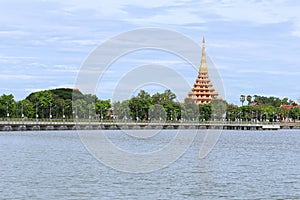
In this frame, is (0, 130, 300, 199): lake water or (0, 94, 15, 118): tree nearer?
(0, 130, 300, 199): lake water

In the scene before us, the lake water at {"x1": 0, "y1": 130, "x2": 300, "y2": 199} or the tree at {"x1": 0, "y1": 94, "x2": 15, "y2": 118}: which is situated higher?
the tree at {"x1": 0, "y1": 94, "x2": 15, "y2": 118}

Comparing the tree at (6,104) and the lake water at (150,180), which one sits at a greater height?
the tree at (6,104)

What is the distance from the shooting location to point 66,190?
137 feet

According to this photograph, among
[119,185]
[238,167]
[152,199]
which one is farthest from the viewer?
[238,167]

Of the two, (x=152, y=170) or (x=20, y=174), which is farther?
(x=152, y=170)

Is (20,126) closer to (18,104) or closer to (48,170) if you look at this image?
(18,104)

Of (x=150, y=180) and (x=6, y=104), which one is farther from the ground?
(x=6, y=104)

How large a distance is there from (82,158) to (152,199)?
30.8 meters

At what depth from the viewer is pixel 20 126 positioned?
163m

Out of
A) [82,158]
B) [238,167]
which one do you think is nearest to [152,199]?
[238,167]

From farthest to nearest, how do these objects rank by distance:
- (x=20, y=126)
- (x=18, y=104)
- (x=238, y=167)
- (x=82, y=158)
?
(x=18, y=104) < (x=20, y=126) < (x=82, y=158) < (x=238, y=167)

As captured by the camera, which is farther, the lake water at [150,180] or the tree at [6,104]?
the tree at [6,104]

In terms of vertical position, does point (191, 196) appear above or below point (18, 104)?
below

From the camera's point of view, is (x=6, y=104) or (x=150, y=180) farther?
(x=6, y=104)
